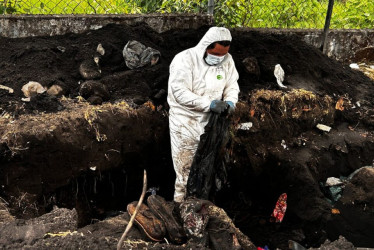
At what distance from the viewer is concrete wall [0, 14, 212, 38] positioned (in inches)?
213

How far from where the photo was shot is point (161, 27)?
20.0 feet

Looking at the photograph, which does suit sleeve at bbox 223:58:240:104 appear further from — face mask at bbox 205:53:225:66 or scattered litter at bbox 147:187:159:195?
scattered litter at bbox 147:187:159:195

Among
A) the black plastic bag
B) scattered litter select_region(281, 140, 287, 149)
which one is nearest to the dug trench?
scattered litter select_region(281, 140, 287, 149)

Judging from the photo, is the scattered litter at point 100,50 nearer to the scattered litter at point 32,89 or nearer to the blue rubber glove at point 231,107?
the scattered litter at point 32,89

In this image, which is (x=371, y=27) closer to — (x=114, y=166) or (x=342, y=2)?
(x=342, y=2)

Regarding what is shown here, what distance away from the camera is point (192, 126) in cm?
436

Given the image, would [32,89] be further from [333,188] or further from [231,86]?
[333,188]

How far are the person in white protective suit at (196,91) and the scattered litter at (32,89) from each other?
1.50 metres

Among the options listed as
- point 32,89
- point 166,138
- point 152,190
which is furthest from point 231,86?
point 32,89

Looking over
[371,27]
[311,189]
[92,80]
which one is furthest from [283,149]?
[371,27]

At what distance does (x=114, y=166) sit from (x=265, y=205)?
2.04 meters

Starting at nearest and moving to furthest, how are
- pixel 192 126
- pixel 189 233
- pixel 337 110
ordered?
1. pixel 189 233
2. pixel 192 126
3. pixel 337 110

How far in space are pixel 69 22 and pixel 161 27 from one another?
1.29 m

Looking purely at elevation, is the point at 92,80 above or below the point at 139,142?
above
